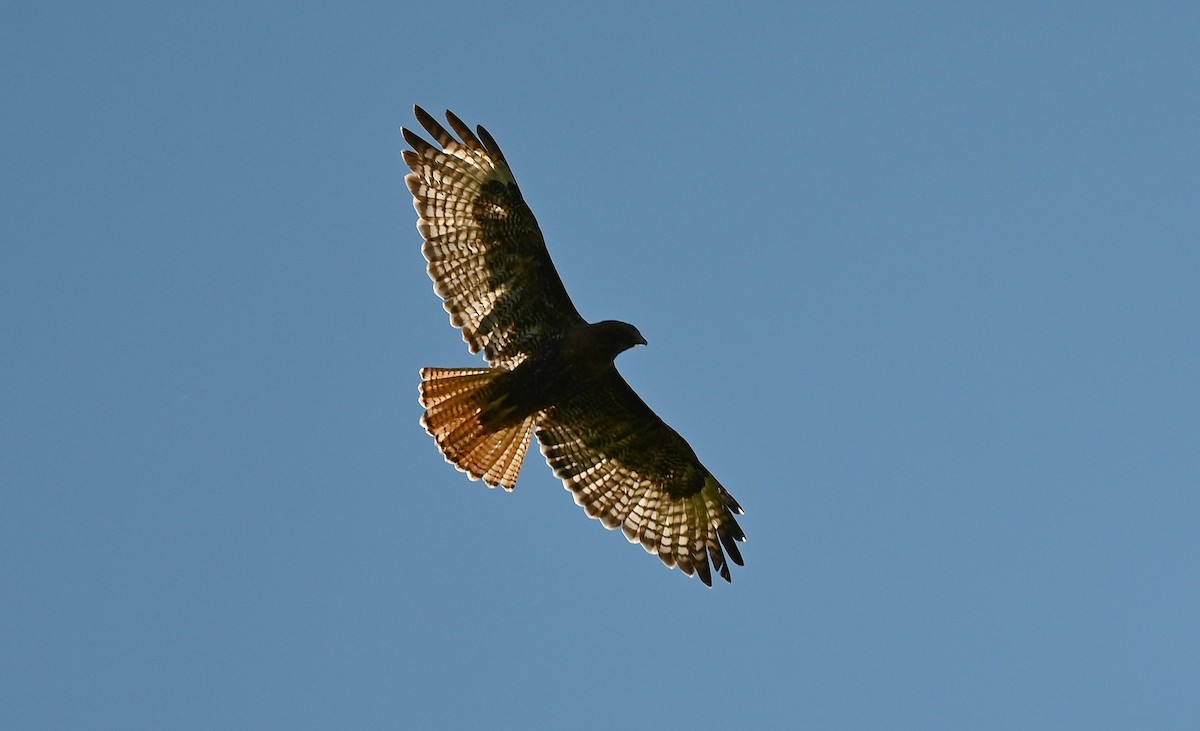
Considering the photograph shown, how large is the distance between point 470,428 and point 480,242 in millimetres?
1607

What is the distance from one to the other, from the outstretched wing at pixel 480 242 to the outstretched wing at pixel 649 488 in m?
1.23

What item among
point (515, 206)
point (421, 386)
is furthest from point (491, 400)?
point (515, 206)

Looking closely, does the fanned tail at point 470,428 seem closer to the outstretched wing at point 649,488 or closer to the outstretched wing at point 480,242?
the outstretched wing at point 480,242

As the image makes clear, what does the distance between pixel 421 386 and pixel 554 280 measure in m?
1.46

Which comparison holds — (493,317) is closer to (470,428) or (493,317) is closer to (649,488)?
(470,428)

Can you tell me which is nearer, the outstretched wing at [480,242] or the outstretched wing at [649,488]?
the outstretched wing at [480,242]

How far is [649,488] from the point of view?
52.1 feet

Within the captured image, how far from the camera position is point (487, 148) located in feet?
48.0

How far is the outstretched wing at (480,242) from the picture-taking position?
14656 millimetres

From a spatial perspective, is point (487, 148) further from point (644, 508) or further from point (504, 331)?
point (644, 508)

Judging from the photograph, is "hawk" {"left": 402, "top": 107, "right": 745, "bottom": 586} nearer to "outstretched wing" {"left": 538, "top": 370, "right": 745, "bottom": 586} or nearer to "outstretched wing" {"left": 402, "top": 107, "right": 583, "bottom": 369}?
"outstretched wing" {"left": 402, "top": 107, "right": 583, "bottom": 369}

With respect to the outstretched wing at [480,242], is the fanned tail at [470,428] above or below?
below

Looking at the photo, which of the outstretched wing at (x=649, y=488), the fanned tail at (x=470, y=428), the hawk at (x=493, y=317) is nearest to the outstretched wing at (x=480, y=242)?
the hawk at (x=493, y=317)

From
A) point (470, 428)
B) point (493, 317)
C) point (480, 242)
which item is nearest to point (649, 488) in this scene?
point (470, 428)
